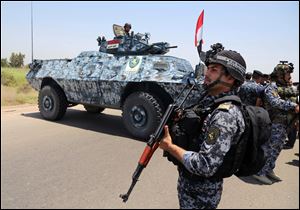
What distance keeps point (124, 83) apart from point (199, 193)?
171 inches

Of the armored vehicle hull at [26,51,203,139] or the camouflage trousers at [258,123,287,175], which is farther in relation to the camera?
the armored vehicle hull at [26,51,203,139]

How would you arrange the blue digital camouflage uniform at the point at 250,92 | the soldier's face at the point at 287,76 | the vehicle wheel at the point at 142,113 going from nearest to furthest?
the blue digital camouflage uniform at the point at 250,92, the soldier's face at the point at 287,76, the vehicle wheel at the point at 142,113

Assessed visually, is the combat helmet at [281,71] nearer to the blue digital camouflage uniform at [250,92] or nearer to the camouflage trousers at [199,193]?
the blue digital camouflage uniform at [250,92]

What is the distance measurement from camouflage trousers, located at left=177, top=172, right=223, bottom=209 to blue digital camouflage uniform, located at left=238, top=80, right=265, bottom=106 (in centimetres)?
198

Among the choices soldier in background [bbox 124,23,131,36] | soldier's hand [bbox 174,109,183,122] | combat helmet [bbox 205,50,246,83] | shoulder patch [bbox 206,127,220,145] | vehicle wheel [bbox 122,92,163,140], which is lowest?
vehicle wheel [bbox 122,92,163,140]

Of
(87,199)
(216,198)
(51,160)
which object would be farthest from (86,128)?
(216,198)

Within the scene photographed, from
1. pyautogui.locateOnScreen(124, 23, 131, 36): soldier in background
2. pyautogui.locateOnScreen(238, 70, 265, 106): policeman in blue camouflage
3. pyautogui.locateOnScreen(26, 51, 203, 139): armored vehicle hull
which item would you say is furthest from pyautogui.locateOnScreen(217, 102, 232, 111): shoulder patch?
pyautogui.locateOnScreen(26, 51, 203, 139): armored vehicle hull

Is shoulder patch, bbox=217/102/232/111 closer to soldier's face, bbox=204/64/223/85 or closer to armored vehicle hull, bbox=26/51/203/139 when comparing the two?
soldier's face, bbox=204/64/223/85

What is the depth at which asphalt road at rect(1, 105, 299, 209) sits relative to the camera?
3223mm

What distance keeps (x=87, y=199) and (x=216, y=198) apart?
1.60 metres

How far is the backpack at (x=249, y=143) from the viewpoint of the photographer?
165 cm

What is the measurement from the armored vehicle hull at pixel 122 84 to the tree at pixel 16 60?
10.7 feet

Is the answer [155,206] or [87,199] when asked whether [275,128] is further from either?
[87,199]

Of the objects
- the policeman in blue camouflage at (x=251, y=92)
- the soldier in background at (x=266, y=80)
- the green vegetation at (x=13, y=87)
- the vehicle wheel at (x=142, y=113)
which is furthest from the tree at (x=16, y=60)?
the vehicle wheel at (x=142, y=113)
